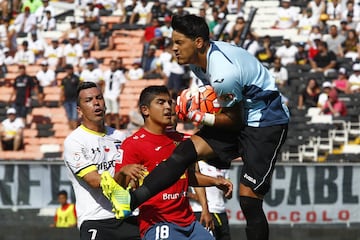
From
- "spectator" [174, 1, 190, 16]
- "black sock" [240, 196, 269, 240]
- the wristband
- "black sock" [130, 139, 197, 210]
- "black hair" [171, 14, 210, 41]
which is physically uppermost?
"black hair" [171, 14, 210, 41]

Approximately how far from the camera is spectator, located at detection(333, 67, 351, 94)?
21.2 metres

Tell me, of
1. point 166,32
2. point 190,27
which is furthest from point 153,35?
point 190,27

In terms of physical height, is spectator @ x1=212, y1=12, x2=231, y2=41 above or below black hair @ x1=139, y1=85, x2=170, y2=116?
below

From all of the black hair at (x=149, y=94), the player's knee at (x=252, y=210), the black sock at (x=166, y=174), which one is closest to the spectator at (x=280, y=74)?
the black hair at (x=149, y=94)

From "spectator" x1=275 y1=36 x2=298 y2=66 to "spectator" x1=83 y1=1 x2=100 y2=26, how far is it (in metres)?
5.69

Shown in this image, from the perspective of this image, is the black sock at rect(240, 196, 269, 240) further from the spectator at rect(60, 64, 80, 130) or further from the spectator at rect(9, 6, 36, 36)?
the spectator at rect(9, 6, 36, 36)

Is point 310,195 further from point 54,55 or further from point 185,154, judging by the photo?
point 54,55

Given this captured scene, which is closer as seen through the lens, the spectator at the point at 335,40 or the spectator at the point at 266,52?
the spectator at the point at 335,40

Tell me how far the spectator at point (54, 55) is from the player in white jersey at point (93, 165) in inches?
612

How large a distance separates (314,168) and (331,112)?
12.6 feet

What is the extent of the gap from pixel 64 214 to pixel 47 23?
1082 cm

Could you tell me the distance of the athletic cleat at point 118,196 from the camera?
8359mm


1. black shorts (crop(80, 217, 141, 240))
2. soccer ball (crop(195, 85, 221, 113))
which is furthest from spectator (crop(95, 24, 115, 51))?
soccer ball (crop(195, 85, 221, 113))

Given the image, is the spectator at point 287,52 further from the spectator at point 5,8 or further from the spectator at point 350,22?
the spectator at point 5,8
